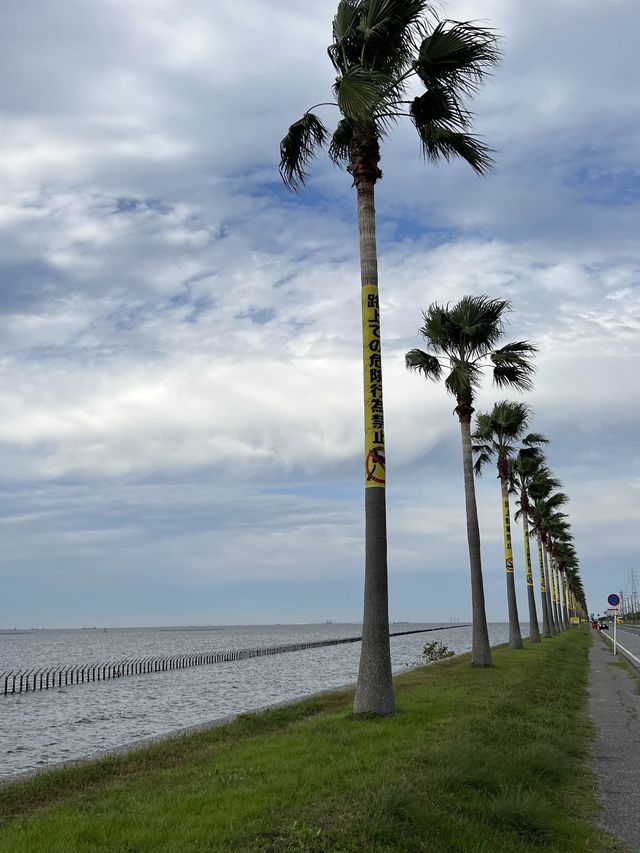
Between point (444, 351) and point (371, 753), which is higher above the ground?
point (444, 351)

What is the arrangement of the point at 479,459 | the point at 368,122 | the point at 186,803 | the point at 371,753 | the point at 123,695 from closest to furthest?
1. the point at 186,803
2. the point at 371,753
3. the point at 368,122
4. the point at 479,459
5. the point at 123,695

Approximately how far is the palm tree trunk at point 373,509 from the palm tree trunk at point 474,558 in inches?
555

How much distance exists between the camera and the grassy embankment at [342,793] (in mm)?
6875

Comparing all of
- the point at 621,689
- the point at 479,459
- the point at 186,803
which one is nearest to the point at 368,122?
the point at 186,803

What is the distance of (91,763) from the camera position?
45.2ft

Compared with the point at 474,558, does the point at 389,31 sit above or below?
above

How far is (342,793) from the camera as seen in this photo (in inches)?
327

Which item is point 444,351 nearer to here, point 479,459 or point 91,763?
point 479,459

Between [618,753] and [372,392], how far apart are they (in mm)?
7886

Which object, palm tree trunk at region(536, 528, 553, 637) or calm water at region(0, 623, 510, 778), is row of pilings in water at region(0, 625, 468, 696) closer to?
calm water at region(0, 623, 510, 778)

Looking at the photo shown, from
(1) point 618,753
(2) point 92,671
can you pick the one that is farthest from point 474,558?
(2) point 92,671

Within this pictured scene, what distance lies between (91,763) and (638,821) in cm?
955

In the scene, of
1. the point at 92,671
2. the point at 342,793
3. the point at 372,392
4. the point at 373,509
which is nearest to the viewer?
the point at 342,793

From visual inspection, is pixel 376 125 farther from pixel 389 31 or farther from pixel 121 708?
pixel 121 708
